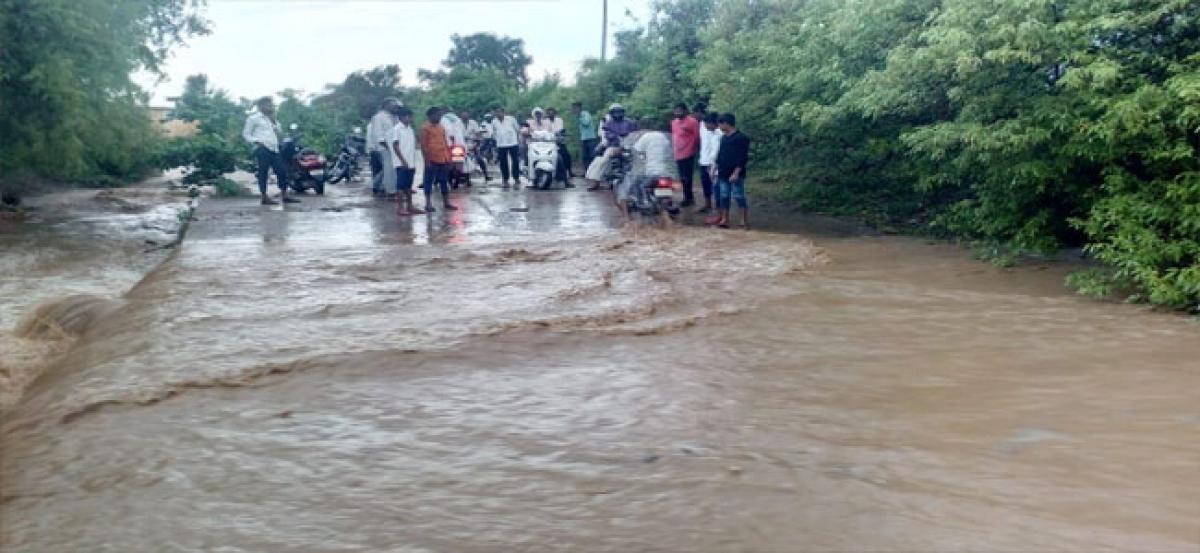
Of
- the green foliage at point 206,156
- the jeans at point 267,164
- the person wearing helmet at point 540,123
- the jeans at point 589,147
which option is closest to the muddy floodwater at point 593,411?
the jeans at point 267,164

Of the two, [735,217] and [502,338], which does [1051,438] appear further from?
[735,217]

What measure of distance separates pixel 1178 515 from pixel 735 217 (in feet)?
35.0

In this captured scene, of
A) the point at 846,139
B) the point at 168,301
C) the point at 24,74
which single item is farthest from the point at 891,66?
the point at 24,74

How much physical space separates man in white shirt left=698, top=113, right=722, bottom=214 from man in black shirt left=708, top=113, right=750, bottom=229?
98 cm

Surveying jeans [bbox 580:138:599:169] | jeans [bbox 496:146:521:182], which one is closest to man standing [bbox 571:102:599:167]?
jeans [bbox 580:138:599:169]

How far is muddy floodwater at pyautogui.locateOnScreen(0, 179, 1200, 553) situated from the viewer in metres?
3.87

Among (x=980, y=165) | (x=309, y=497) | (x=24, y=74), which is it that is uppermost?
(x=24, y=74)

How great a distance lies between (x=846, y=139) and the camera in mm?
13555

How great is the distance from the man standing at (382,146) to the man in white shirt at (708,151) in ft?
13.9

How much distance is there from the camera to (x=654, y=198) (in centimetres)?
1308

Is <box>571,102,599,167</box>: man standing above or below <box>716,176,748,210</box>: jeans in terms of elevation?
above

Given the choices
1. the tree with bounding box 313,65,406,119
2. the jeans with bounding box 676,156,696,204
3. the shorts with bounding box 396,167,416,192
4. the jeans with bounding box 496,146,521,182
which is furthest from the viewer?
the tree with bounding box 313,65,406,119

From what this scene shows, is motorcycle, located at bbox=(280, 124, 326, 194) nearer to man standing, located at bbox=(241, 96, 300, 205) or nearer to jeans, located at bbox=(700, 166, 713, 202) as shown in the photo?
man standing, located at bbox=(241, 96, 300, 205)

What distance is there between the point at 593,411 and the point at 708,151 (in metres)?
9.56
